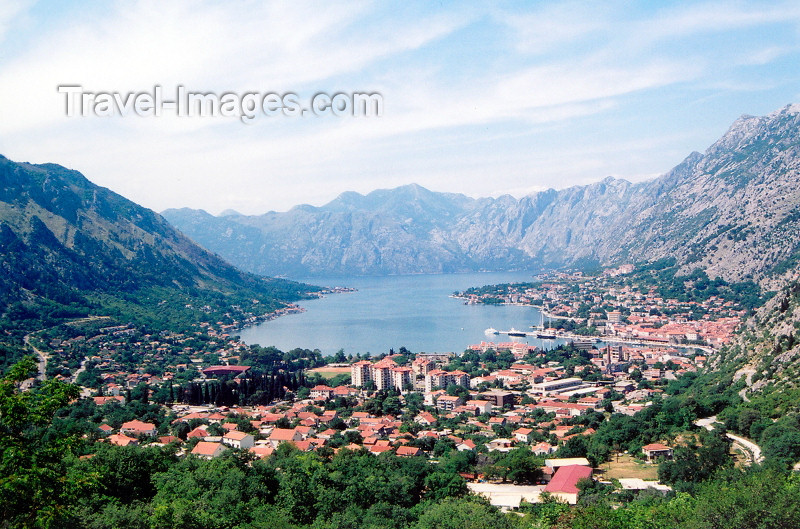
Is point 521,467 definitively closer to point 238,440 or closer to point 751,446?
point 751,446

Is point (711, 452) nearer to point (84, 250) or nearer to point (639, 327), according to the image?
point (639, 327)

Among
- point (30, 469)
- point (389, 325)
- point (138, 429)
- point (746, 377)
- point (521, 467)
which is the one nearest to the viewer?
point (30, 469)

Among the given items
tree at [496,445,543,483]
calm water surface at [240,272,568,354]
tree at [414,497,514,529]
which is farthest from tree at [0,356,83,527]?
calm water surface at [240,272,568,354]

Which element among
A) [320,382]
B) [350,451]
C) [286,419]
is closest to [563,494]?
[350,451]

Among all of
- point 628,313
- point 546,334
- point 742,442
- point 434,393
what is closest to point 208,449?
point 434,393

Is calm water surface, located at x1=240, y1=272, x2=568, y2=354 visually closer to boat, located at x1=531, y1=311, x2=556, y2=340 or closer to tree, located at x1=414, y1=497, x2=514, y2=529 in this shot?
boat, located at x1=531, y1=311, x2=556, y2=340

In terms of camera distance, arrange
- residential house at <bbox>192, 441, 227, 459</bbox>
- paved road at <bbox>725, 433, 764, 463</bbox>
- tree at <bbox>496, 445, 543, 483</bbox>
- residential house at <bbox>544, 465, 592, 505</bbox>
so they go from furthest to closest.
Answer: residential house at <bbox>192, 441, 227, 459</bbox> → tree at <bbox>496, 445, 543, 483</bbox> → paved road at <bbox>725, 433, 764, 463</bbox> → residential house at <bbox>544, 465, 592, 505</bbox>
